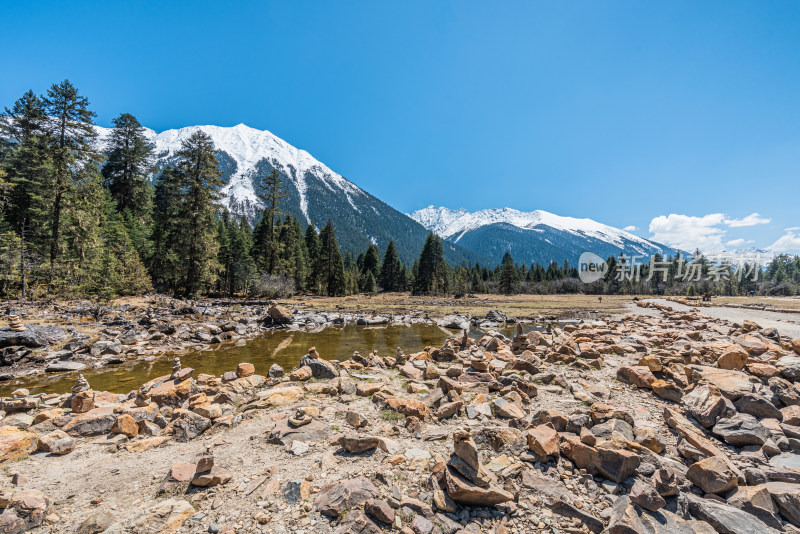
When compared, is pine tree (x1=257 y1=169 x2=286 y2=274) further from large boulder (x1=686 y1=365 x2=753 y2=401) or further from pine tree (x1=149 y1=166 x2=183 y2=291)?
large boulder (x1=686 y1=365 x2=753 y2=401)

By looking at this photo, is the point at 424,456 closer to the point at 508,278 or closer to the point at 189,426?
the point at 189,426

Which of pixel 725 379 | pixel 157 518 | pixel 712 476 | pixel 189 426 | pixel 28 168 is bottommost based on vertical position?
pixel 189 426

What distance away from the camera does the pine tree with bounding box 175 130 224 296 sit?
3266cm

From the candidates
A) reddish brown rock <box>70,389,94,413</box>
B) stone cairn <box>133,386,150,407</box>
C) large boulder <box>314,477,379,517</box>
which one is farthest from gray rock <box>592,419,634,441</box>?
reddish brown rock <box>70,389,94,413</box>

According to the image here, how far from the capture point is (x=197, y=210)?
107ft

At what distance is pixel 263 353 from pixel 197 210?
2565cm

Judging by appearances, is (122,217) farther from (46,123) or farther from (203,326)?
(203,326)

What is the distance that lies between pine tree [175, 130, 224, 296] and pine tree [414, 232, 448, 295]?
164ft

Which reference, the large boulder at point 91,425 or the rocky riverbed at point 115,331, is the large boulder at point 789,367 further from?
the rocky riverbed at point 115,331

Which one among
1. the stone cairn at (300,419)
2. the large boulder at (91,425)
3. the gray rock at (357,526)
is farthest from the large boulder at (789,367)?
the large boulder at (91,425)

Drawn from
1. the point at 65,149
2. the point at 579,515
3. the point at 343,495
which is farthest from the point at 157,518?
the point at 65,149

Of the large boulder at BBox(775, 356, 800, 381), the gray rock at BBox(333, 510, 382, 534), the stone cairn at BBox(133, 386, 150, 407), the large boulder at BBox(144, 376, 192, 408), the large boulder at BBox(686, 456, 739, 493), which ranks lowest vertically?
the stone cairn at BBox(133, 386, 150, 407)

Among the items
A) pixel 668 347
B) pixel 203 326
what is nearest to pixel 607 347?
pixel 668 347

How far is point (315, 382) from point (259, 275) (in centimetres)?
3809
